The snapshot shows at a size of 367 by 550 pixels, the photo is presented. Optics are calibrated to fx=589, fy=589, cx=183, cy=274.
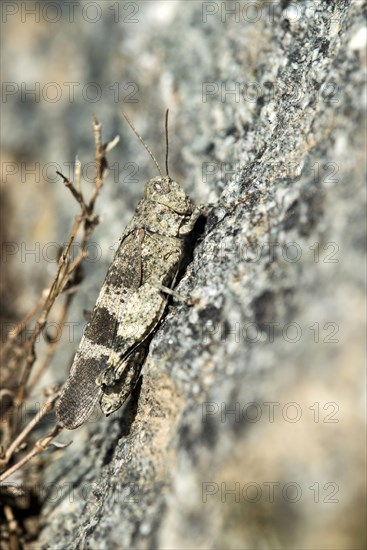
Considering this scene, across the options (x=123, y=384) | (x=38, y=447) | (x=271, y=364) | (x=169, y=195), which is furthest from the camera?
(x=169, y=195)

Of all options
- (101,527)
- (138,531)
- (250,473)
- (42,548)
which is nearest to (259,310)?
(250,473)

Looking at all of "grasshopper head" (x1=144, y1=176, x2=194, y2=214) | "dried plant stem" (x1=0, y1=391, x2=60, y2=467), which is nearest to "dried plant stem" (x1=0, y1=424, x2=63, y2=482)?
"dried plant stem" (x1=0, y1=391, x2=60, y2=467)

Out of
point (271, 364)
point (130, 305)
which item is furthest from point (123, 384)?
point (271, 364)

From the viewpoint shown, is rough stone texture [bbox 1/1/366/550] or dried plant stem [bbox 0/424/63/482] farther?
dried plant stem [bbox 0/424/63/482]

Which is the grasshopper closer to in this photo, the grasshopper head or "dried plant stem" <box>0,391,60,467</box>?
the grasshopper head

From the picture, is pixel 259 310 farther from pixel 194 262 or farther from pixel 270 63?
pixel 270 63

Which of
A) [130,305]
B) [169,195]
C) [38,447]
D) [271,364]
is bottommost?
[38,447]

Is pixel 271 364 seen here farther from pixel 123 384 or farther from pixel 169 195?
pixel 169 195

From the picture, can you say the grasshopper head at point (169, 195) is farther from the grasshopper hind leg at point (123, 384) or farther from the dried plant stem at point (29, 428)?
the dried plant stem at point (29, 428)
